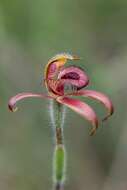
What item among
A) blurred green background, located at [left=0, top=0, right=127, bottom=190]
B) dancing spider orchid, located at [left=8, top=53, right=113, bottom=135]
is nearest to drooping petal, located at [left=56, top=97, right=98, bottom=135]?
dancing spider orchid, located at [left=8, top=53, right=113, bottom=135]

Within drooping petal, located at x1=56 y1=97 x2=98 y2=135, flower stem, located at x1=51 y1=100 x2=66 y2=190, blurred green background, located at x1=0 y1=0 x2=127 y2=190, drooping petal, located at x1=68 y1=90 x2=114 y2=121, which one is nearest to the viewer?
drooping petal, located at x1=56 y1=97 x2=98 y2=135

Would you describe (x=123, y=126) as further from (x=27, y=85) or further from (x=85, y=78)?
(x=85, y=78)

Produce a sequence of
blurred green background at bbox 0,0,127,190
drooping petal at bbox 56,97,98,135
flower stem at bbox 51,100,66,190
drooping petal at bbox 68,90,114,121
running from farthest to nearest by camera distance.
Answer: blurred green background at bbox 0,0,127,190
flower stem at bbox 51,100,66,190
drooping petal at bbox 68,90,114,121
drooping petal at bbox 56,97,98,135

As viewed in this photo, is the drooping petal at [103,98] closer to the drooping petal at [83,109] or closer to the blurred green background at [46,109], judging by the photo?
the drooping petal at [83,109]

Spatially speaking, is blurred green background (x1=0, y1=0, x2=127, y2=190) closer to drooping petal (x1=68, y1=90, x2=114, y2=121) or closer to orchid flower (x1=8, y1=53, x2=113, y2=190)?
orchid flower (x1=8, y1=53, x2=113, y2=190)

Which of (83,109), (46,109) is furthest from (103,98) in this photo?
(46,109)

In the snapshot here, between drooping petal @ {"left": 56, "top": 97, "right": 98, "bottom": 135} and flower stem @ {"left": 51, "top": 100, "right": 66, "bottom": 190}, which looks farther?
flower stem @ {"left": 51, "top": 100, "right": 66, "bottom": 190}

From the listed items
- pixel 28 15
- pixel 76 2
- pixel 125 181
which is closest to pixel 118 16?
pixel 76 2
